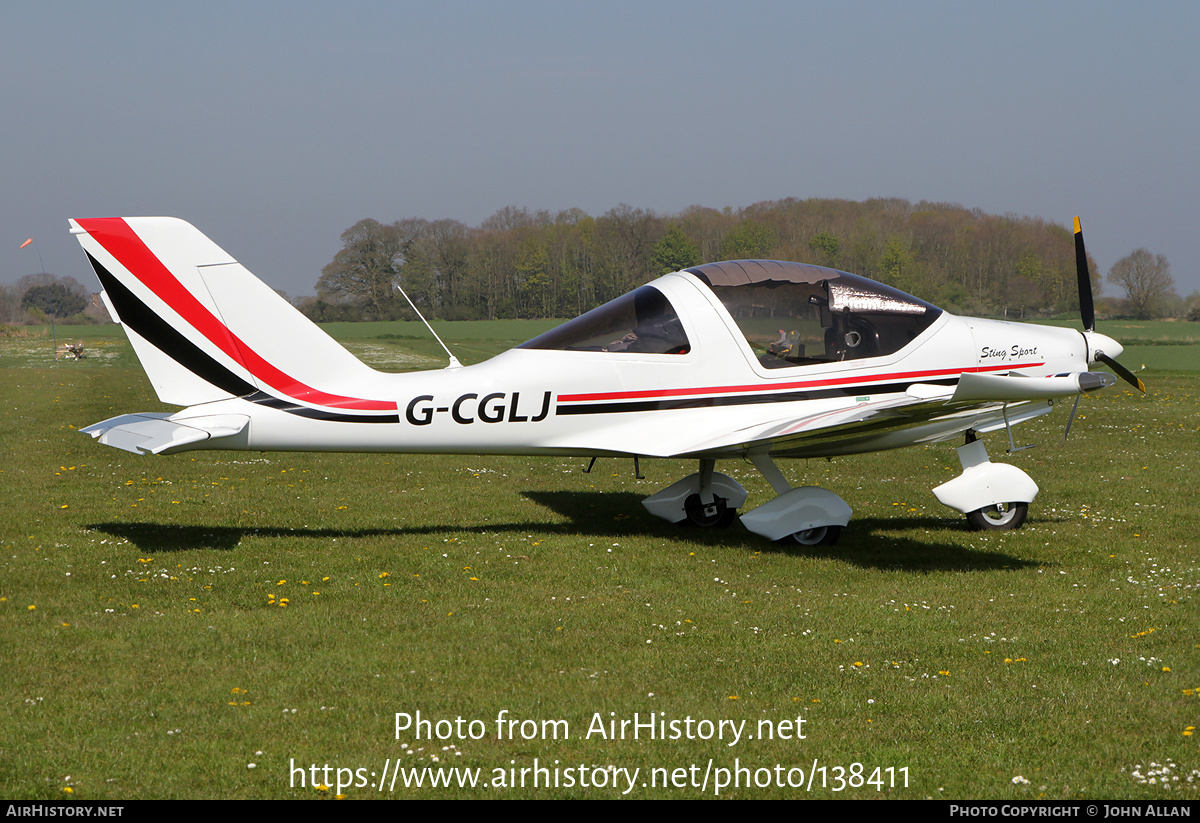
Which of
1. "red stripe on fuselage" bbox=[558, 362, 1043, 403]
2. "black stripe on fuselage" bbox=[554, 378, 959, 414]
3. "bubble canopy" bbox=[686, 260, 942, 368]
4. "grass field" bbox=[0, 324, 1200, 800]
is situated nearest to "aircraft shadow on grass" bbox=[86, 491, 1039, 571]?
"grass field" bbox=[0, 324, 1200, 800]

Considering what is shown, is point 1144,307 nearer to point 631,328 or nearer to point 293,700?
point 631,328

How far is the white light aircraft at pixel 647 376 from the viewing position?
8031 millimetres

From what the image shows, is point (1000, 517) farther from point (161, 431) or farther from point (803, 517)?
point (161, 431)

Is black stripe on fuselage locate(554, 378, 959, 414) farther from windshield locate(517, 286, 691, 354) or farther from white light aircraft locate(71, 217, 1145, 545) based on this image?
windshield locate(517, 286, 691, 354)

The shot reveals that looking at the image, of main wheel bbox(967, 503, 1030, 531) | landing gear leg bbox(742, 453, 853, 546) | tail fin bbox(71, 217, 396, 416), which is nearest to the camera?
tail fin bbox(71, 217, 396, 416)

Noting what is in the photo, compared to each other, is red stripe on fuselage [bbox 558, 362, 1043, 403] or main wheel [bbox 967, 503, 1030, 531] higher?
red stripe on fuselage [bbox 558, 362, 1043, 403]

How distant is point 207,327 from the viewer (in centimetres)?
813

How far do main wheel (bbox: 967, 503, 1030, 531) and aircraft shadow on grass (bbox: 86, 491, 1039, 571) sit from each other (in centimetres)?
43

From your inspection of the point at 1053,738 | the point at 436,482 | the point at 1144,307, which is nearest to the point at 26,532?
the point at 436,482

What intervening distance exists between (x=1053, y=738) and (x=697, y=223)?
160 ft

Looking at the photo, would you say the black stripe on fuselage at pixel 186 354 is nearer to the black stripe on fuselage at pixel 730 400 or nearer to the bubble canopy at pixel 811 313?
the black stripe on fuselage at pixel 730 400

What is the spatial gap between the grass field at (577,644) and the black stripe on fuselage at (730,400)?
4.27ft

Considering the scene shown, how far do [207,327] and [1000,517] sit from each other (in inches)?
306

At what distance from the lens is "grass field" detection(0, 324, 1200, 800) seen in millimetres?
4430
